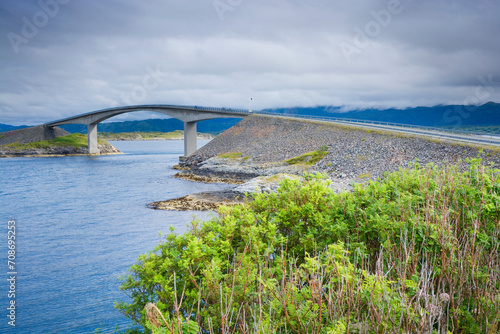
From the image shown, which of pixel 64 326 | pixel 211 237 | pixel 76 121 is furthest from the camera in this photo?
pixel 76 121

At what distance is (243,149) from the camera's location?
7362 cm

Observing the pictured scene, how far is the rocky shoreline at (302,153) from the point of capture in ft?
138

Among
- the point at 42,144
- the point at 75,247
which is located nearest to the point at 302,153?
the point at 75,247

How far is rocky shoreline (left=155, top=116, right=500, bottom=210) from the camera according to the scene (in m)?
42.1

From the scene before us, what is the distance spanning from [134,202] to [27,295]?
2264cm

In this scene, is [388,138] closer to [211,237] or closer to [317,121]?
[317,121]

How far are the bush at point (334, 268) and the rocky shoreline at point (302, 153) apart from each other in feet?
72.7

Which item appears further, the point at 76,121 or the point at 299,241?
the point at 76,121

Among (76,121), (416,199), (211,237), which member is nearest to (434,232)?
(416,199)

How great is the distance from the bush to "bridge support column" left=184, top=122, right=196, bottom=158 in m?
87.2

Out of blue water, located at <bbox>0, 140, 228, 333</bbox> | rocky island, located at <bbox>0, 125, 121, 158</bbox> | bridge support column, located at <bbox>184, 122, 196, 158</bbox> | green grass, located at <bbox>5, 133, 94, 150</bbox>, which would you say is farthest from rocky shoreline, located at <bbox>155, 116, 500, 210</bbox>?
green grass, located at <bbox>5, 133, 94, 150</bbox>

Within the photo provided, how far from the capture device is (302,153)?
204 ft

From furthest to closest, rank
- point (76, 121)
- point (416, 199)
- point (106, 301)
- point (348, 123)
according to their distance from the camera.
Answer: point (76, 121), point (348, 123), point (106, 301), point (416, 199)

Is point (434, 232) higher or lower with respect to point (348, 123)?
lower
